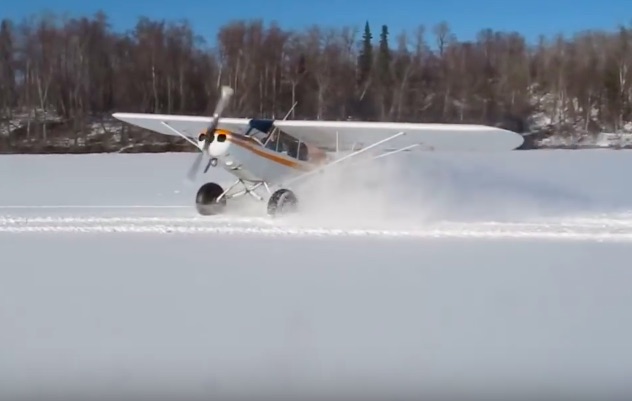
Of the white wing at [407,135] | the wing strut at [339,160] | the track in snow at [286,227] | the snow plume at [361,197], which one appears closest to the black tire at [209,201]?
the track in snow at [286,227]

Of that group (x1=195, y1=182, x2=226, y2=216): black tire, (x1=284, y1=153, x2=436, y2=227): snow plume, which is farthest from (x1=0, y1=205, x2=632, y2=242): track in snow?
(x1=284, y1=153, x2=436, y2=227): snow plume

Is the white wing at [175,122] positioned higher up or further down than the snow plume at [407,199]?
higher up

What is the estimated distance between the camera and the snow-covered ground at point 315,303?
3230mm

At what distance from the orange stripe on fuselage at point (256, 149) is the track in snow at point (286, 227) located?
0.94 metres

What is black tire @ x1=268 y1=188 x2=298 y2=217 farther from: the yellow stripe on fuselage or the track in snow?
the yellow stripe on fuselage

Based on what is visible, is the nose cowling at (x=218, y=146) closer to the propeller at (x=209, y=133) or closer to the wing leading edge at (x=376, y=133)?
the propeller at (x=209, y=133)

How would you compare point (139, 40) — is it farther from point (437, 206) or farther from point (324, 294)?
point (324, 294)

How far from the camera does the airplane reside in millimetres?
9438

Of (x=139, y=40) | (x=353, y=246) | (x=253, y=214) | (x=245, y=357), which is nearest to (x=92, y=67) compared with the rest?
(x=139, y=40)

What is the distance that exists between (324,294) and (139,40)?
45.5 metres

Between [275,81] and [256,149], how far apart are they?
116 ft

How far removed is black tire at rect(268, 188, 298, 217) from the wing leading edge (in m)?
1.14

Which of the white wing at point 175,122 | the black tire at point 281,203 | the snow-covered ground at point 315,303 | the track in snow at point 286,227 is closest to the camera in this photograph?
the snow-covered ground at point 315,303

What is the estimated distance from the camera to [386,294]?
Answer: 475 centimetres
